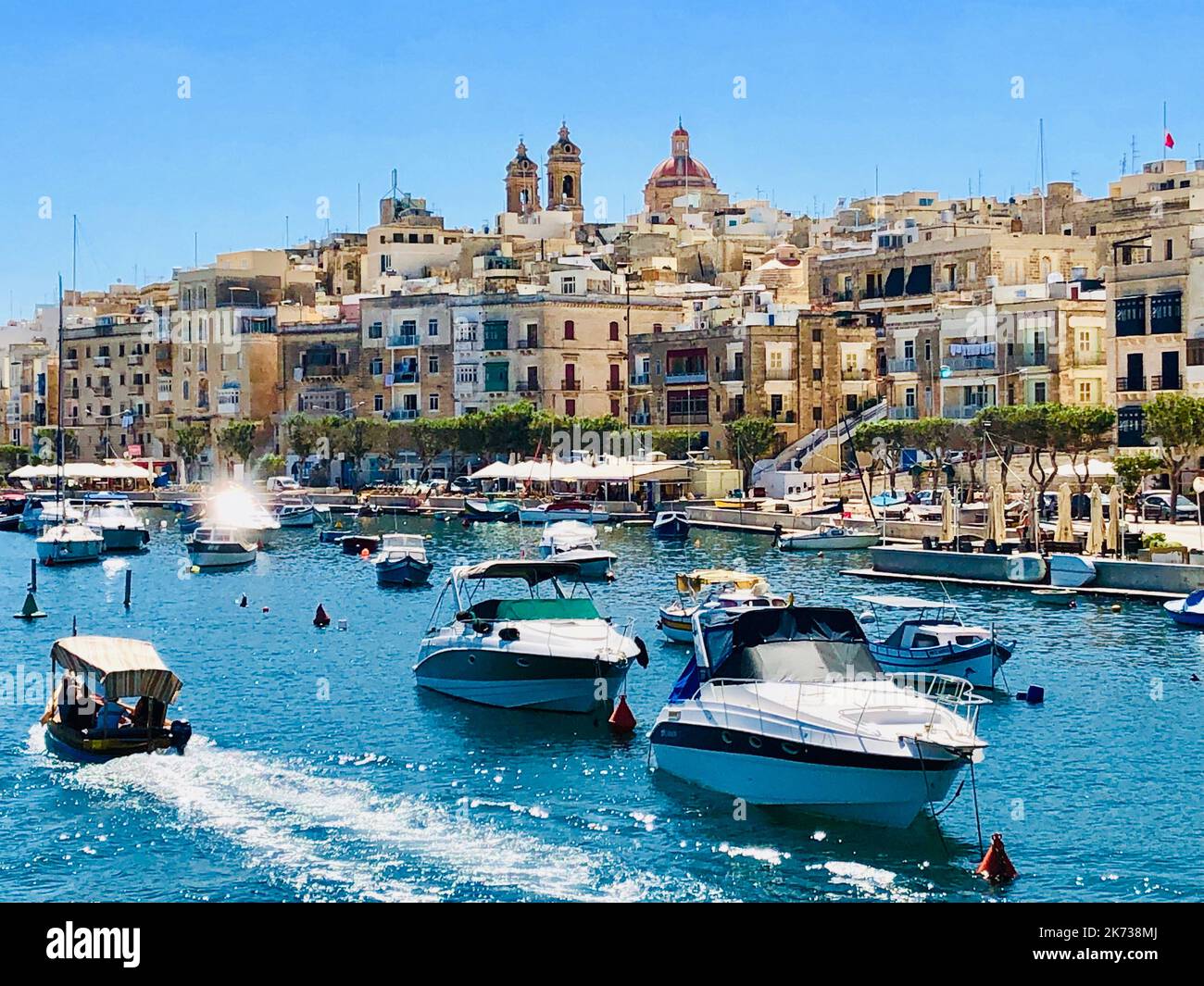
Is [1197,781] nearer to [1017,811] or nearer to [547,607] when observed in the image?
[1017,811]

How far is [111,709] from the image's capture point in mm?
32062

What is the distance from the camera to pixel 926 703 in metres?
27.4

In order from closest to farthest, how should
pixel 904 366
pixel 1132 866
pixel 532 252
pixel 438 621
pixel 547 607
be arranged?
pixel 1132 866 → pixel 547 607 → pixel 438 621 → pixel 904 366 → pixel 532 252

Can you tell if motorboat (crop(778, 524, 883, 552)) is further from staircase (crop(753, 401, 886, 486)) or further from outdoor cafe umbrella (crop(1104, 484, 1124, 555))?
staircase (crop(753, 401, 886, 486))

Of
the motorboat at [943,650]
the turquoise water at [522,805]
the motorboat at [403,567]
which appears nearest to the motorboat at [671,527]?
the motorboat at [403,567]

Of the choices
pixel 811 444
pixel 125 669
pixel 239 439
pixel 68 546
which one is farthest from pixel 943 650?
pixel 239 439

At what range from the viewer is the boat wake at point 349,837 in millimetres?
24281

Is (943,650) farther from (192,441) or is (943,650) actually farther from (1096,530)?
(192,441)

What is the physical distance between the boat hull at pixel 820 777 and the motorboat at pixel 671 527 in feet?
176

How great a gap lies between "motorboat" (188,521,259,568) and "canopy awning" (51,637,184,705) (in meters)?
39.5

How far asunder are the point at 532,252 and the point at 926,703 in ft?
384

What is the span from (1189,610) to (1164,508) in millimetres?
24435
